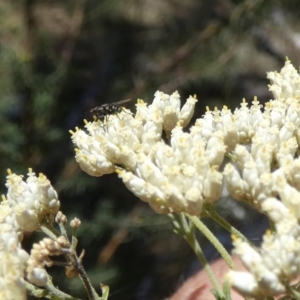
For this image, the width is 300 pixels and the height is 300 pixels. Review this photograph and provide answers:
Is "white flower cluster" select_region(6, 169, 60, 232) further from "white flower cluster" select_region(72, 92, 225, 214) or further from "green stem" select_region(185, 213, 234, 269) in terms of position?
"green stem" select_region(185, 213, 234, 269)

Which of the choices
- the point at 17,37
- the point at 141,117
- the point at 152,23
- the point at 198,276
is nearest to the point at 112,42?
the point at 152,23

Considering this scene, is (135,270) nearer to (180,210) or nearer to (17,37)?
(17,37)

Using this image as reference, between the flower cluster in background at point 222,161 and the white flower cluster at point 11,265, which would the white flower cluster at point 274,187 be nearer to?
the flower cluster in background at point 222,161

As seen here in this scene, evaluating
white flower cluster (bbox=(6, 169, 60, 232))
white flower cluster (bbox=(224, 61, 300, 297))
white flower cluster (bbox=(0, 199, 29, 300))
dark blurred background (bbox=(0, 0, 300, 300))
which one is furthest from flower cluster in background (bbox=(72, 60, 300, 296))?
dark blurred background (bbox=(0, 0, 300, 300))

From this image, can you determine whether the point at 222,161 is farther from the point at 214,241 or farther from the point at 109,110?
the point at 109,110

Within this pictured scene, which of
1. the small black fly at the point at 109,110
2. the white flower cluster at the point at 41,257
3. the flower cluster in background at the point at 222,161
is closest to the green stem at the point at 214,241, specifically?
the flower cluster in background at the point at 222,161
